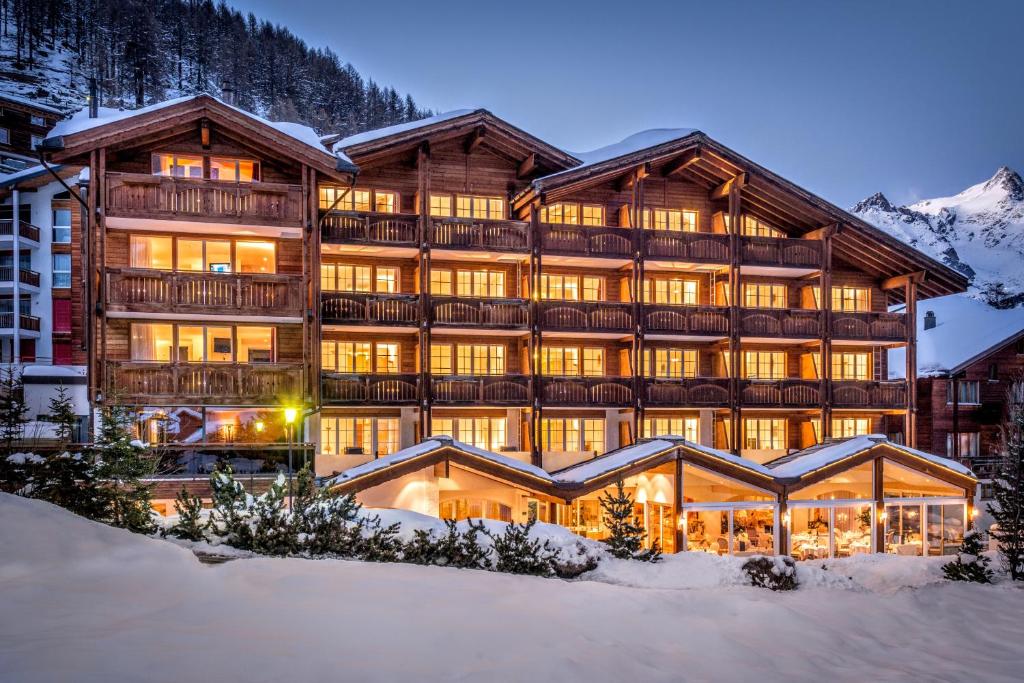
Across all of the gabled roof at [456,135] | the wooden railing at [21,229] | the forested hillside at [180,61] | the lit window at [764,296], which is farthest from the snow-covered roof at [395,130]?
the forested hillside at [180,61]

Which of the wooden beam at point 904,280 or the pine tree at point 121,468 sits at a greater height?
the wooden beam at point 904,280

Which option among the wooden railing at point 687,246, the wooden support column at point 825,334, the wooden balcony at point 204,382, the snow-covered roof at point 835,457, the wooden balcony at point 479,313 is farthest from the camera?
the wooden support column at point 825,334

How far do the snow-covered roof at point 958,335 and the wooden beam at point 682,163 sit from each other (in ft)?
61.3

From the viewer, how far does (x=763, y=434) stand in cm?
3381

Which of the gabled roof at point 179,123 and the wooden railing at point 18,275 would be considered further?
the wooden railing at point 18,275

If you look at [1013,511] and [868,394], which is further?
[868,394]

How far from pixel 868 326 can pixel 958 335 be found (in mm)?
14201

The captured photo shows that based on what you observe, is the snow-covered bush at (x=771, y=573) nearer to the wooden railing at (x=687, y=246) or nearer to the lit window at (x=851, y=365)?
the wooden railing at (x=687, y=246)

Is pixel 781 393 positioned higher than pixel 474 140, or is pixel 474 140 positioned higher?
pixel 474 140

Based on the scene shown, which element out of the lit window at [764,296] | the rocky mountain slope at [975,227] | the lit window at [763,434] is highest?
the rocky mountain slope at [975,227]

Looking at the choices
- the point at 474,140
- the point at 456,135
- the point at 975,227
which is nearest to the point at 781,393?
the point at 474,140

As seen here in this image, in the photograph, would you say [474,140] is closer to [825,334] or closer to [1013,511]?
[825,334]

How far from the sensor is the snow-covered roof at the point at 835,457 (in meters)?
25.6

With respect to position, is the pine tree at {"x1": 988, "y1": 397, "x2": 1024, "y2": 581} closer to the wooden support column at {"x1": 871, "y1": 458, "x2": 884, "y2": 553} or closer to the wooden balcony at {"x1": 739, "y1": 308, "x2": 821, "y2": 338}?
the wooden support column at {"x1": 871, "y1": 458, "x2": 884, "y2": 553}
